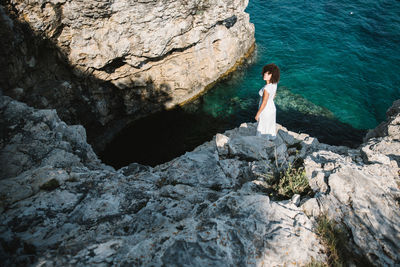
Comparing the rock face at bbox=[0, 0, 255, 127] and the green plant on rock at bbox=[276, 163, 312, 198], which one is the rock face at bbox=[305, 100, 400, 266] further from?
the rock face at bbox=[0, 0, 255, 127]

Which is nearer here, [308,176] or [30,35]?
[308,176]

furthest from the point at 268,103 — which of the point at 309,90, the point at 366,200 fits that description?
the point at 309,90

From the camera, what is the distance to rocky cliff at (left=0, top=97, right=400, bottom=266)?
331 centimetres

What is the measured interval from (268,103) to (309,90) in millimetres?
10731

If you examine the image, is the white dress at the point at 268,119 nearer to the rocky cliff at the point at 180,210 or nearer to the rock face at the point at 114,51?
the rocky cliff at the point at 180,210

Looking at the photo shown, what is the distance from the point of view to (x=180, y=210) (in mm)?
4551

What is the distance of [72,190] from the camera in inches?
187

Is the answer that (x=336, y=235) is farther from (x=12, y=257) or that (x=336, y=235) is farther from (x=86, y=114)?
(x=86, y=114)

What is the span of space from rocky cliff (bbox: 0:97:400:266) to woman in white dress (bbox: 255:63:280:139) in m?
1.80

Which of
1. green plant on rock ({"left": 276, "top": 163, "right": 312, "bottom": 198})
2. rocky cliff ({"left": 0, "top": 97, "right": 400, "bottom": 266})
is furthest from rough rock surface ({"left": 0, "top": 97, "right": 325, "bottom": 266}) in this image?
green plant on rock ({"left": 276, "top": 163, "right": 312, "bottom": 198})

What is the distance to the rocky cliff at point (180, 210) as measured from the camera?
3307mm

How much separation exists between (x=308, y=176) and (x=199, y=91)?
12589mm

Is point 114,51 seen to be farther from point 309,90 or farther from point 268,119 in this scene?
point 309,90

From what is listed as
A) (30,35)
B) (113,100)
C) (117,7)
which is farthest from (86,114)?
(117,7)
